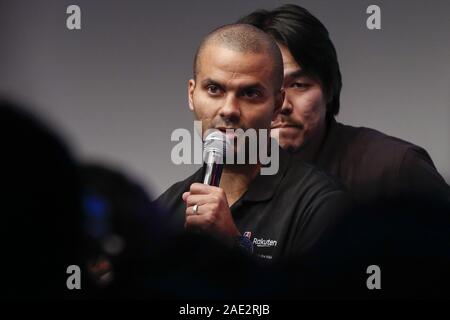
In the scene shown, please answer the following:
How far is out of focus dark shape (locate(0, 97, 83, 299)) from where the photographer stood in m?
0.77

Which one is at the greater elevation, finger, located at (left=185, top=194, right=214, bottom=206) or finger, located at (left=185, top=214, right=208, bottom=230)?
finger, located at (left=185, top=194, right=214, bottom=206)

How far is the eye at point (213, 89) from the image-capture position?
160 centimetres

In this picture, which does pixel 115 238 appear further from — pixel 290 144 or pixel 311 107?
pixel 311 107

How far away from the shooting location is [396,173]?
194 centimetres

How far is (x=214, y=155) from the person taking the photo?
4.73 feet

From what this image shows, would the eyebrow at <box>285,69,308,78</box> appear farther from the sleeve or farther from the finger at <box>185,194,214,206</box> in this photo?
the finger at <box>185,194,214,206</box>

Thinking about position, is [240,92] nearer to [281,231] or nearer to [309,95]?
[281,231]

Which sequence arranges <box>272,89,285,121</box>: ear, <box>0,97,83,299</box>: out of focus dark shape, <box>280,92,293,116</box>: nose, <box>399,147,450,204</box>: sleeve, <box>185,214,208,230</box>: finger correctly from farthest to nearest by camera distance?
<box>280,92,293,116</box>: nose < <box>399,147,450,204</box>: sleeve < <box>272,89,285,121</box>: ear < <box>185,214,208,230</box>: finger < <box>0,97,83,299</box>: out of focus dark shape

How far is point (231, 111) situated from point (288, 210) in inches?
10.7

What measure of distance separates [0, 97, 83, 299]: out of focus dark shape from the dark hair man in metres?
1.09

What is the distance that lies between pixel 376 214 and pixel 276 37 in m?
0.61

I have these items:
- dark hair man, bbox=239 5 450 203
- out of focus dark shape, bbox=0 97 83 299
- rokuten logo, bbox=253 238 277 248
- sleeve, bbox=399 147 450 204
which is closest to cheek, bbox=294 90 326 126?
dark hair man, bbox=239 5 450 203
